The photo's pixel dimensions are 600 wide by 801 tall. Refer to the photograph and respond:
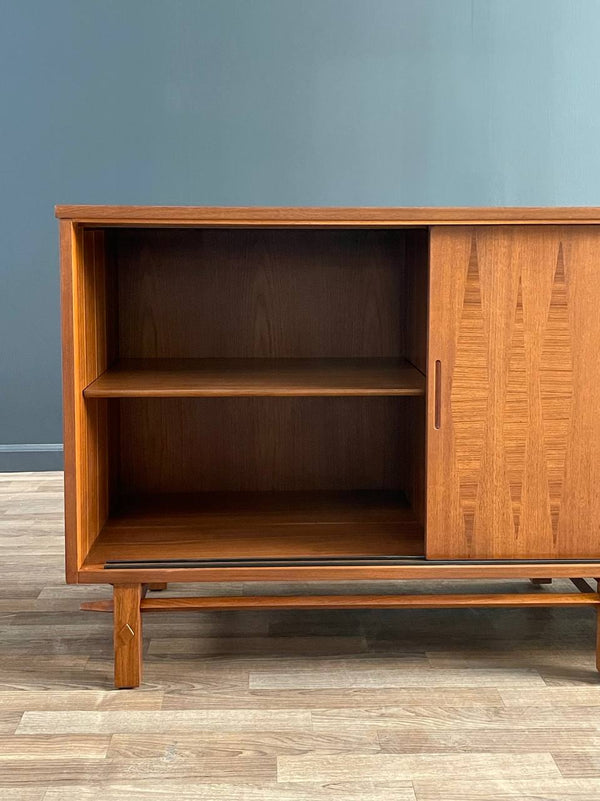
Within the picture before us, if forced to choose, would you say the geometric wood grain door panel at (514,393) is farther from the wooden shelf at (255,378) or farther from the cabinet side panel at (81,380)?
the cabinet side panel at (81,380)

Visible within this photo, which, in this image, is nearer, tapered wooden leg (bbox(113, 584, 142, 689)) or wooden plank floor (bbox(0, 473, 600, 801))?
wooden plank floor (bbox(0, 473, 600, 801))

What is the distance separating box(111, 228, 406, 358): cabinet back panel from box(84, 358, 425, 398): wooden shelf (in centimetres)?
4

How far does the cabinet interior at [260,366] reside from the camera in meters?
1.77

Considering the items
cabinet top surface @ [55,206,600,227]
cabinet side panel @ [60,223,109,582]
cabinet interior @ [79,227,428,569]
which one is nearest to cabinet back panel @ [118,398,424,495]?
cabinet interior @ [79,227,428,569]

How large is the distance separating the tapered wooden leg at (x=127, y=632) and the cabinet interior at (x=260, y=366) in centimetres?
21

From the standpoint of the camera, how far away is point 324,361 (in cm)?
185

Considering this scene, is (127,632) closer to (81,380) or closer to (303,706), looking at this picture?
(303,706)

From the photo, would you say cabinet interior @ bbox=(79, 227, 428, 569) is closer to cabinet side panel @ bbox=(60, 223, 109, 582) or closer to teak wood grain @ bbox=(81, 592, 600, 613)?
cabinet side panel @ bbox=(60, 223, 109, 582)

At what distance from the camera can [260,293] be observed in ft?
6.12

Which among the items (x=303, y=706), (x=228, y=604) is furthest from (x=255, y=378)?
(x=303, y=706)

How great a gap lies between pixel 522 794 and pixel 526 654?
0.47 metres

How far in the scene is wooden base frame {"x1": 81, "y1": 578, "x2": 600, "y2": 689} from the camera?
1506 mm

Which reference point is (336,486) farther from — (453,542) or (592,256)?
(592,256)

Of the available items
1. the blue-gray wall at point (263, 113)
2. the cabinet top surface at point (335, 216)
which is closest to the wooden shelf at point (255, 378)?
the cabinet top surface at point (335, 216)
